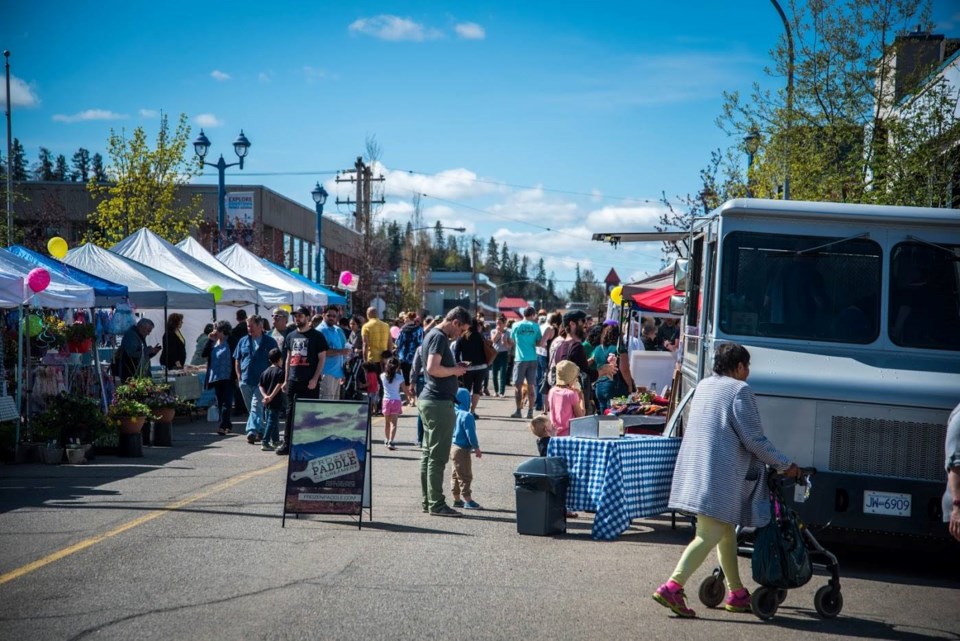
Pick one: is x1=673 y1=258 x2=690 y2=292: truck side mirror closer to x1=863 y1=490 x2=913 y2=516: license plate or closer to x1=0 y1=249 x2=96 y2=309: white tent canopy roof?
x1=863 y1=490 x2=913 y2=516: license plate

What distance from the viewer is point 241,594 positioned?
6902mm

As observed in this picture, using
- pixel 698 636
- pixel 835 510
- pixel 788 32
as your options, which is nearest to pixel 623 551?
pixel 835 510

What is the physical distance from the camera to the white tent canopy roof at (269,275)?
84.3 ft

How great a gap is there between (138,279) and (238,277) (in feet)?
16.4

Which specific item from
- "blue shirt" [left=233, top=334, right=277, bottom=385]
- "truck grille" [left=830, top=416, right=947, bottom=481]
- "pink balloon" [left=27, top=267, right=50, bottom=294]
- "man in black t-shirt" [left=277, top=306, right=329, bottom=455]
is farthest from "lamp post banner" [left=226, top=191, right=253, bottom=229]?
"truck grille" [left=830, top=416, right=947, bottom=481]

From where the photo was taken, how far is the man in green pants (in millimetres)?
10086

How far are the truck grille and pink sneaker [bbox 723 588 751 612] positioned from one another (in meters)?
1.67

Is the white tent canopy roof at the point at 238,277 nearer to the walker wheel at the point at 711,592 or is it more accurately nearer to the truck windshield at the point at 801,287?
the truck windshield at the point at 801,287

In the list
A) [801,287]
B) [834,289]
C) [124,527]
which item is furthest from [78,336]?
[834,289]

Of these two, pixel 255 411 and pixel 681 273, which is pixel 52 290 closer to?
pixel 255 411

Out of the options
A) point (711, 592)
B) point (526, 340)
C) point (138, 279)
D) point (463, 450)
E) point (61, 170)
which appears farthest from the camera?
point (61, 170)

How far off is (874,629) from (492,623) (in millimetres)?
2409

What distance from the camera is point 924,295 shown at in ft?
29.2

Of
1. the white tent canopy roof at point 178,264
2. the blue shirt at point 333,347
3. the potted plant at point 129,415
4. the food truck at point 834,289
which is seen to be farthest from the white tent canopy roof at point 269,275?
the food truck at point 834,289
